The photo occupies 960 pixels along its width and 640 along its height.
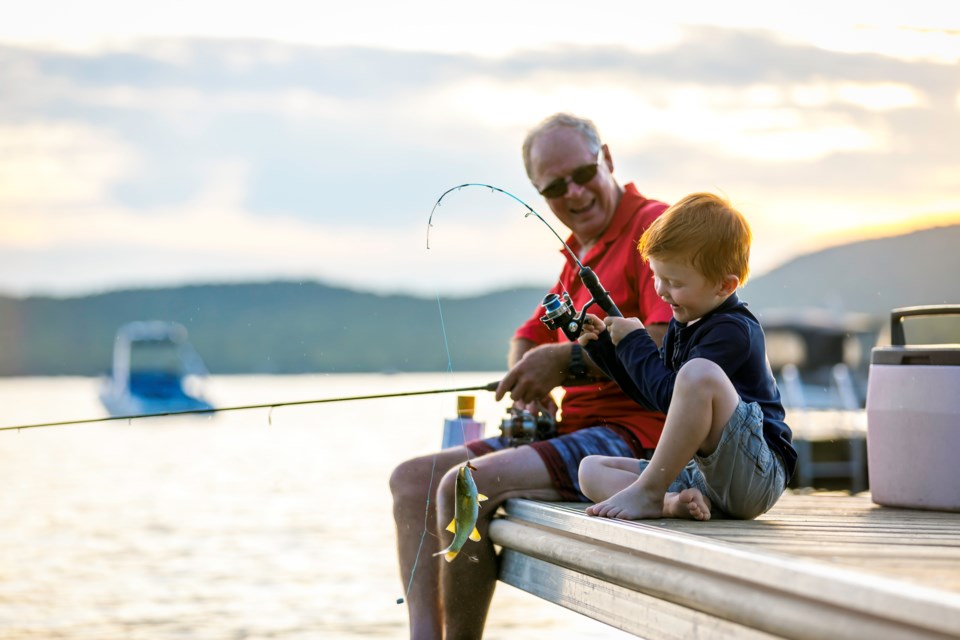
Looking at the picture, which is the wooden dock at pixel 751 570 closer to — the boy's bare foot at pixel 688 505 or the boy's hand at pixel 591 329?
the boy's bare foot at pixel 688 505

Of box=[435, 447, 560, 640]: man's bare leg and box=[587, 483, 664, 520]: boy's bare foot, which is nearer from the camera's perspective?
box=[587, 483, 664, 520]: boy's bare foot

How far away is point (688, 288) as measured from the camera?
3.36 metres

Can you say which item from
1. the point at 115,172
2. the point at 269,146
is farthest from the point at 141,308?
the point at 269,146

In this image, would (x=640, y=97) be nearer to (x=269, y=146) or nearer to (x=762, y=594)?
(x=762, y=594)

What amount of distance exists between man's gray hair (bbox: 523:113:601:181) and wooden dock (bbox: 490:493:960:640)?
1.17 meters

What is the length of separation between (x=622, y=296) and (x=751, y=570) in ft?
A: 5.32

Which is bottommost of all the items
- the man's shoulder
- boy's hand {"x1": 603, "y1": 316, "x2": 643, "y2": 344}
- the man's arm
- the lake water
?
the lake water

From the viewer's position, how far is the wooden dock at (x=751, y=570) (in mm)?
2268

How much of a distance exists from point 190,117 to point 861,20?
49.1m

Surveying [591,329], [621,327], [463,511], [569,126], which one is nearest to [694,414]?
[621,327]

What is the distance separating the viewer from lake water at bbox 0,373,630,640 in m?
8.95

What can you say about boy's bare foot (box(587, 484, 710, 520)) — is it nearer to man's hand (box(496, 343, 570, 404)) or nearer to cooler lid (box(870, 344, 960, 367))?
man's hand (box(496, 343, 570, 404))

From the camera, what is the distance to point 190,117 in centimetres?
5197

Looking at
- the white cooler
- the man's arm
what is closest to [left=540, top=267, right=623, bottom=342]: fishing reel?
the man's arm
